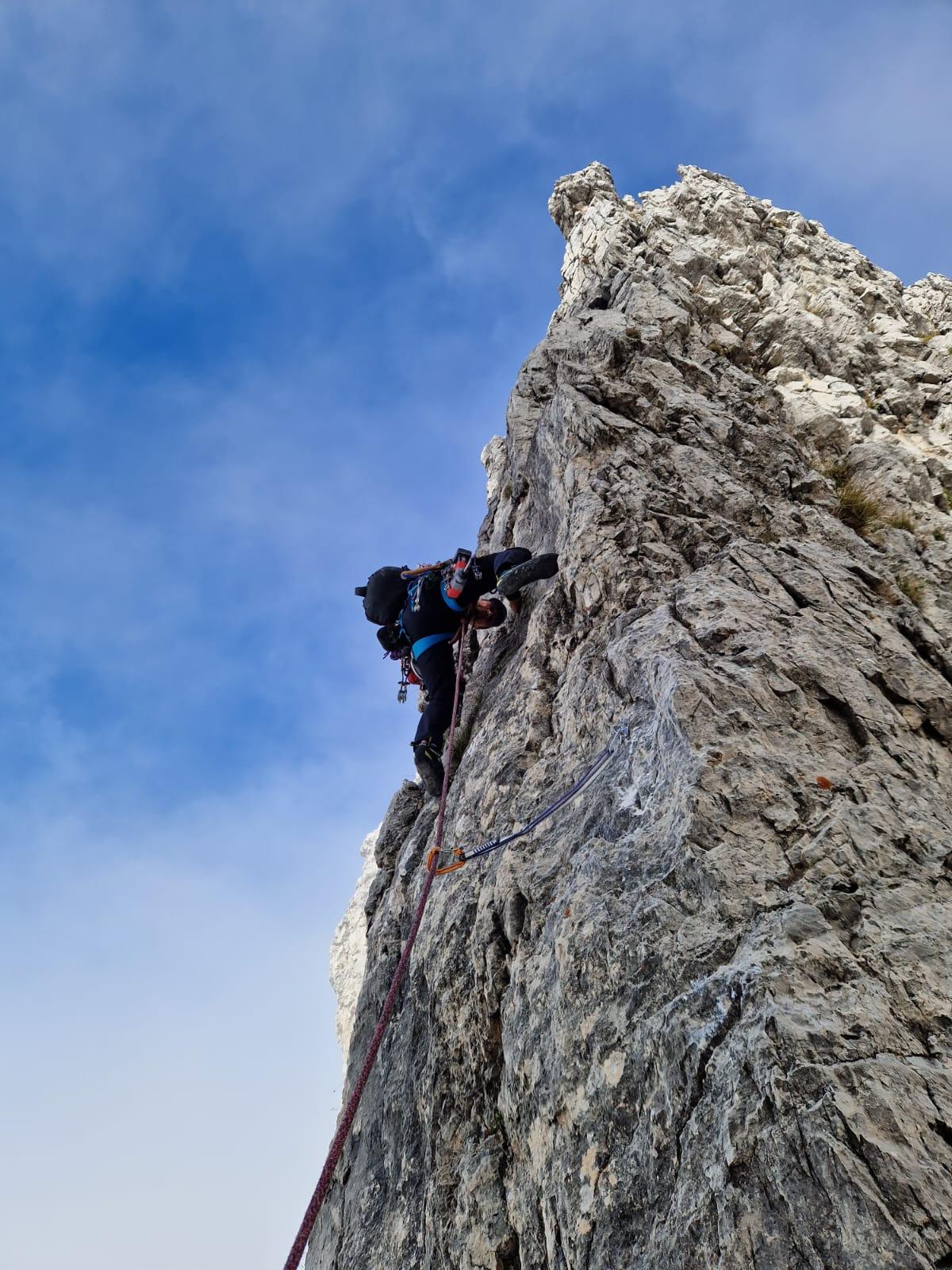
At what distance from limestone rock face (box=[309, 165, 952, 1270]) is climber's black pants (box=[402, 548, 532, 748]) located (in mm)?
398

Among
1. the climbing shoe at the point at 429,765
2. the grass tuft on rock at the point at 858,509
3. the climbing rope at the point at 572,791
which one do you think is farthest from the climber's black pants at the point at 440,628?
the grass tuft on rock at the point at 858,509

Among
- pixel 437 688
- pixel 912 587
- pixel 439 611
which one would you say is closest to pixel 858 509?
pixel 912 587

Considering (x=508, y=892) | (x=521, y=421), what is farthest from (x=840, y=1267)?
(x=521, y=421)

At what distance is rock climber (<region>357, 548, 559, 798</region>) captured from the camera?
31.4 feet

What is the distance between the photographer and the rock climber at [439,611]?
9578mm

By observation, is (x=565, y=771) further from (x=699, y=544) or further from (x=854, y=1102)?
(x=854, y=1102)

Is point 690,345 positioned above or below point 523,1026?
above

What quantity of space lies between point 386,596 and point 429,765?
3.16m

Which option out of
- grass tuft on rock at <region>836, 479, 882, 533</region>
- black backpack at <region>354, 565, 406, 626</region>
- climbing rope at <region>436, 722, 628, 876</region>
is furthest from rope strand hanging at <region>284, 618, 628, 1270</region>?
grass tuft on rock at <region>836, 479, 882, 533</region>

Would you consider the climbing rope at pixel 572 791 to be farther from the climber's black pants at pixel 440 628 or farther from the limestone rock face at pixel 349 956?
the limestone rock face at pixel 349 956

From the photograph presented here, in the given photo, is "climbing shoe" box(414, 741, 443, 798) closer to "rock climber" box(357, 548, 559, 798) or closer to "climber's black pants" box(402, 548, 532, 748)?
"rock climber" box(357, 548, 559, 798)

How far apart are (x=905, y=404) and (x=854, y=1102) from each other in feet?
40.3

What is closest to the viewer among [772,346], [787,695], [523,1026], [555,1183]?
[555,1183]

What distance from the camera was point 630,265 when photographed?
50.6ft
